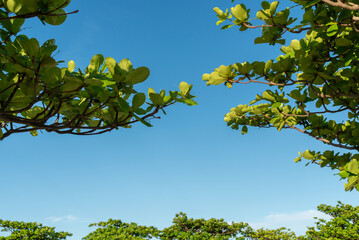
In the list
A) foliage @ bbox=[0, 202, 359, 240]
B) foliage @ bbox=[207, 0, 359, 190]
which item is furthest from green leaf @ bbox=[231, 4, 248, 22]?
foliage @ bbox=[0, 202, 359, 240]

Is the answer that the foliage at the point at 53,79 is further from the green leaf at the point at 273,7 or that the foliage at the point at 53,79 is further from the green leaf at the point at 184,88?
the green leaf at the point at 273,7

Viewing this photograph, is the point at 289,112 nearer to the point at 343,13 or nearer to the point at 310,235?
the point at 343,13

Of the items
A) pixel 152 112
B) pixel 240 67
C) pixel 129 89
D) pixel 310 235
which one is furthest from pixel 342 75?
pixel 310 235

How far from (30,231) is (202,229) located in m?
7.80

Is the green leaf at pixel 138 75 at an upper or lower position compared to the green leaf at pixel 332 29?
lower

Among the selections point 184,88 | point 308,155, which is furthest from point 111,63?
point 308,155

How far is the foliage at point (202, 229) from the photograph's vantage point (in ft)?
39.0

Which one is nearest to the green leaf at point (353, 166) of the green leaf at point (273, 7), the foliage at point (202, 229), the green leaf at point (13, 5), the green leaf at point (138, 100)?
the green leaf at point (273, 7)

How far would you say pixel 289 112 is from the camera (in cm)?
500

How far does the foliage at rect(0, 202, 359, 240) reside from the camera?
11883 mm

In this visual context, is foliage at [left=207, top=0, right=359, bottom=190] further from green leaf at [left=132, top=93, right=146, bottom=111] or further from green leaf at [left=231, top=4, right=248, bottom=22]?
green leaf at [left=132, top=93, right=146, bottom=111]

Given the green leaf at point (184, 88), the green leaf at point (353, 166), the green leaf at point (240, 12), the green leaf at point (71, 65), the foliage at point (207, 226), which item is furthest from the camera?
the foliage at point (207, 226)

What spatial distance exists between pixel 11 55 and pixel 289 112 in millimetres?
4333

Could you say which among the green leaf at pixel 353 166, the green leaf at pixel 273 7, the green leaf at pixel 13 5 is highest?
the green leaf at pixel 273 7
